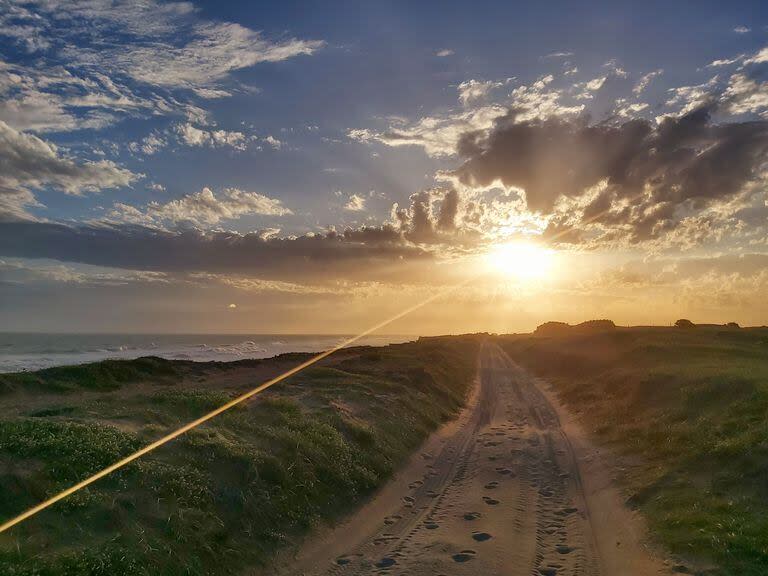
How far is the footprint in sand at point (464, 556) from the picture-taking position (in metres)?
10.8

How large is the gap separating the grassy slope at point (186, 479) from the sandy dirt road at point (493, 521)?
1064 mm

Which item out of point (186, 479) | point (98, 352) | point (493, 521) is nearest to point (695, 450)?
point (493, 521)

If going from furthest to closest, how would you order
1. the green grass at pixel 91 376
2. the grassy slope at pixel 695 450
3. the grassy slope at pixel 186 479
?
the green grass at pixel 91 376 < the grassy slope at pixel 695 450 < the grassy slope at pixel 186 479

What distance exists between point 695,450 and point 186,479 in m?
15.2

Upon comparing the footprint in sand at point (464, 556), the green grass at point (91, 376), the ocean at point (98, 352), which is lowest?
the ocean at point (98, 352)

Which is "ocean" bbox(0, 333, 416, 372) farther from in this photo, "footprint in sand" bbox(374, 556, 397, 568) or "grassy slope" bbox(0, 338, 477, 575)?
"footprint in sand" bbox(374, 556, 397, 568)

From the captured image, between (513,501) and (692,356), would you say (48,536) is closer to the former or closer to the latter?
(513,501)

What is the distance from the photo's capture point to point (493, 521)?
13117mm

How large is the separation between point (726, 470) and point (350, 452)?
11.0 meters

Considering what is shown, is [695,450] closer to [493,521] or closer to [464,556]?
[493,521]

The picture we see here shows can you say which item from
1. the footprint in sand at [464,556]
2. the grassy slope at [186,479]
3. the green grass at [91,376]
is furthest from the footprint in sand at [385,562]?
the green grass at [91,376]

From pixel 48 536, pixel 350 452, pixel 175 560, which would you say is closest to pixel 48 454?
pixel 48 536

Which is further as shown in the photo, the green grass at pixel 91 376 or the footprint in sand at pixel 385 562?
the green grass at pixel 91 376

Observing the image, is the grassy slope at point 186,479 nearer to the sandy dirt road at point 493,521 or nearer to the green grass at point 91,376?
the sandy dirt road at point 493,521
